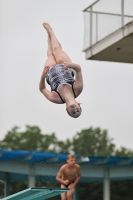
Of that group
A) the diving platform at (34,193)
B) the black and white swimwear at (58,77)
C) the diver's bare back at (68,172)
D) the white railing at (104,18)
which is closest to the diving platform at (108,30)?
the white railing at (104,18)

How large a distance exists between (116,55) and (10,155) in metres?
5.50

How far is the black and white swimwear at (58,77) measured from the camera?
535 inches

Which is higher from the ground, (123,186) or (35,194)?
(123,186)

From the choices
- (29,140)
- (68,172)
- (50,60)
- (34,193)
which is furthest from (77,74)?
(29,140)

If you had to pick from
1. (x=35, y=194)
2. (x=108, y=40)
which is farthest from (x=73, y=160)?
(x=35, y=194)

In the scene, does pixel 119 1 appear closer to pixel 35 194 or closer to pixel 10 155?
pixel 10 155

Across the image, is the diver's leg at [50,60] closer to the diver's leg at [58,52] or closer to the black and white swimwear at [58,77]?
the diver's leg at [58,52]

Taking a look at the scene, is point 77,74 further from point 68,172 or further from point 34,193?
point 68,172

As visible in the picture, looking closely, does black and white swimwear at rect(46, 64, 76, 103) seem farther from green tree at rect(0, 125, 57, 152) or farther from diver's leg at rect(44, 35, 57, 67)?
green tree at rect(0, 125, 57, 152)

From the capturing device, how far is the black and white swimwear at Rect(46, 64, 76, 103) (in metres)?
13.6

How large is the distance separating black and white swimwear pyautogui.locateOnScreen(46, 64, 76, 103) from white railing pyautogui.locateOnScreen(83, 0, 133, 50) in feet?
21.2

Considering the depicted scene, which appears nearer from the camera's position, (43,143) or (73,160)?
(73,160)

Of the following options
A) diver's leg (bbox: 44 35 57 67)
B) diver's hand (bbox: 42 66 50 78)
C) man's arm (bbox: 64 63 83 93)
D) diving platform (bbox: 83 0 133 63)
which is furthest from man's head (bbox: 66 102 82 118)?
diving platform (bbox: 83 0 133 63)

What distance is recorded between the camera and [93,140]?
67.8 meters
